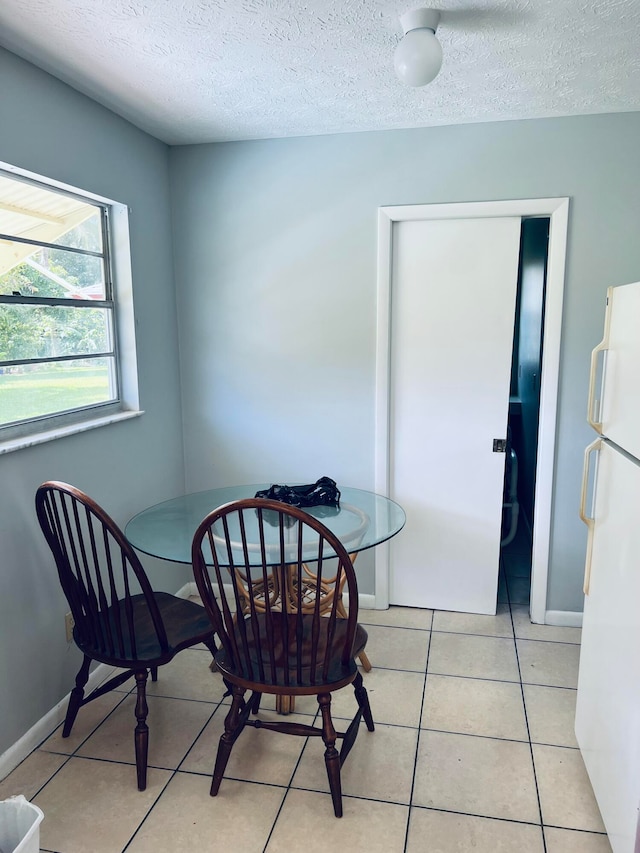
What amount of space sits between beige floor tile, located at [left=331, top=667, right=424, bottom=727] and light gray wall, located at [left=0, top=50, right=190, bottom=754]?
3.51 feet

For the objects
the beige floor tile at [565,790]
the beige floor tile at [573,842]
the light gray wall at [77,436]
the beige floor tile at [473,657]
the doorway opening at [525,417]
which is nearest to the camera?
the beige floor tile at [573,842]

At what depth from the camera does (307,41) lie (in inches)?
74.1

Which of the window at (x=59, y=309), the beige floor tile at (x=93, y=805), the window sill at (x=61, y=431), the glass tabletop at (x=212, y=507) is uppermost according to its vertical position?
the window at (x=59, y=309)

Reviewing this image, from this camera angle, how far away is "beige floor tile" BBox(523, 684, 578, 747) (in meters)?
2.14

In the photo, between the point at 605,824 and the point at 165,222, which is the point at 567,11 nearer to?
the point at 165,222

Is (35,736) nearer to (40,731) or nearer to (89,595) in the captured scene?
(40,731)

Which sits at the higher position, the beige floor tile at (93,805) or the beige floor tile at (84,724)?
the beige floor tile at (84,724)

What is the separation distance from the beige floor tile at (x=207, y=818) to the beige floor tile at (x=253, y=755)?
0.04 meters

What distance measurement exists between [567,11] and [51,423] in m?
2.14

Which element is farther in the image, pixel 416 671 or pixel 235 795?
pixel 416 671

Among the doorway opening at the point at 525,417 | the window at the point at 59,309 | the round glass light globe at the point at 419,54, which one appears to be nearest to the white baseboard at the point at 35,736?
the window at the point at 59,309

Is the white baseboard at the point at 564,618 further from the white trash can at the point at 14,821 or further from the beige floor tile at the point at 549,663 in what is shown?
the white trash can at the point at 14,821

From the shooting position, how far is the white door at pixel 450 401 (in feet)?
9.27

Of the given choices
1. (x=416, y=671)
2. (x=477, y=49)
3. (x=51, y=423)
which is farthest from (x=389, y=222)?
(x=416, y=671)
